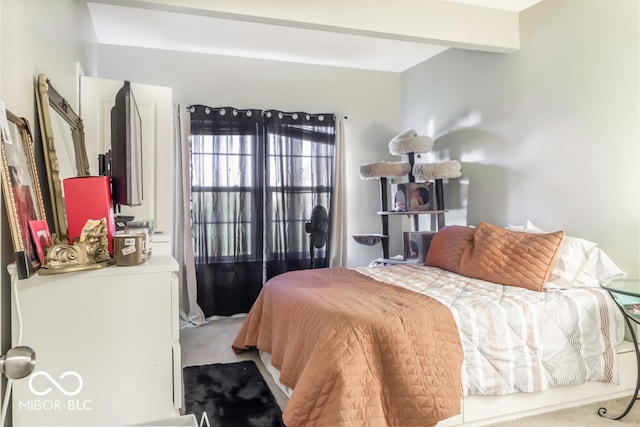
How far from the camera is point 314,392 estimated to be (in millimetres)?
1705

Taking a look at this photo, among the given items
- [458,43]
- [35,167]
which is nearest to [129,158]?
[35,167]

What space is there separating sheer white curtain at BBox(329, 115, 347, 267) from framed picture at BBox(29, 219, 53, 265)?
3142 millimetres

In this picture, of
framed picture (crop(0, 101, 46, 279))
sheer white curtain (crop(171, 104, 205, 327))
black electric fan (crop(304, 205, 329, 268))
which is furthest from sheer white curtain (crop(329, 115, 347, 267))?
framed picture (crop(0, 101, 46, 279))

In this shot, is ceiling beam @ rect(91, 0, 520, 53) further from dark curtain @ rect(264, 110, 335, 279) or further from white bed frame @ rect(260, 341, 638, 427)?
white bed frame @ rect(260, 341, 638, 427)

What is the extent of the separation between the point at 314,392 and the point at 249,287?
248 centimetres

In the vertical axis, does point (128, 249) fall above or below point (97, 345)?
above

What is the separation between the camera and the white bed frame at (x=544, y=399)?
194 cm

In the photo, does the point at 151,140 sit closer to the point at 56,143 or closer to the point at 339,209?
the point at 56,143

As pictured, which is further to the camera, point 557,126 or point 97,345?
point 557,126

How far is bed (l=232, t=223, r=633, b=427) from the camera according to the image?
5.65ft

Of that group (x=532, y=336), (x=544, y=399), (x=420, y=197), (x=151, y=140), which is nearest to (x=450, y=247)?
(x=420, y=197)

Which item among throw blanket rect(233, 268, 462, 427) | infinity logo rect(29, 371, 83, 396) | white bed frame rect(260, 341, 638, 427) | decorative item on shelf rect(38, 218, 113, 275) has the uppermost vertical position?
decorative item on shelf rect(38, 218, 113, 275)

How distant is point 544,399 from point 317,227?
2.51 m

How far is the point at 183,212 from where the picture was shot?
385 centimetres
